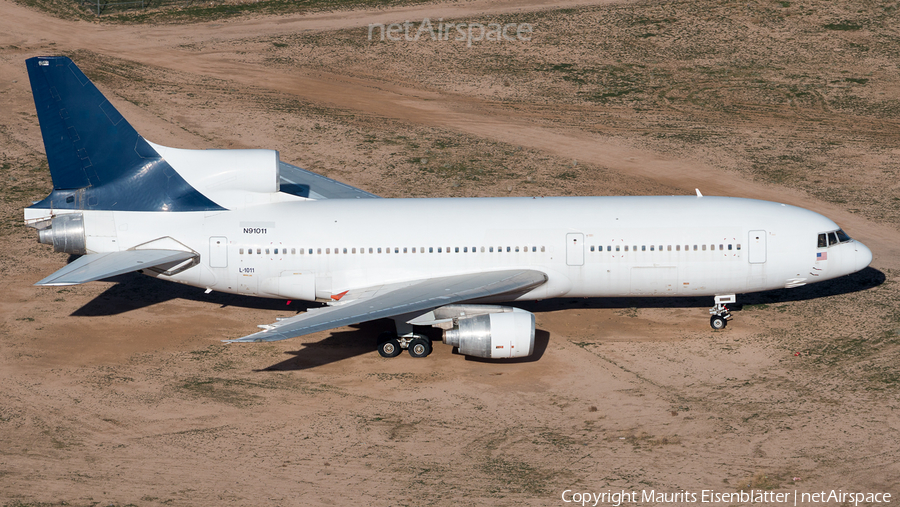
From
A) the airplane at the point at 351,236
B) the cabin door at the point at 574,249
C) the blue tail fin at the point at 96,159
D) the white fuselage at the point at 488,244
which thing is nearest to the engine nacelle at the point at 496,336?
the airplane at the point at 351,236

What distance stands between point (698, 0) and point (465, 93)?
25.8 m

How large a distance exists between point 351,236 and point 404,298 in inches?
155

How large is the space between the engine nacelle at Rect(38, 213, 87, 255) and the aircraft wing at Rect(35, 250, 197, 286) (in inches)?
27.2

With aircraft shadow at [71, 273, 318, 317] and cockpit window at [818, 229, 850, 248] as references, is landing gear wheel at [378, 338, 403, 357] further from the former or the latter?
cockpit window at [818, 229, 850, 248]

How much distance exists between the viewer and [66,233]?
35.2m

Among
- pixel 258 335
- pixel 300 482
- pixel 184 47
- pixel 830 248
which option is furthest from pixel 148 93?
pixel 830 248

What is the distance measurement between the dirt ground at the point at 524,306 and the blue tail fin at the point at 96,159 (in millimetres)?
5947

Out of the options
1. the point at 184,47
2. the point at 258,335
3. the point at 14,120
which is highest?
the point at 184,47

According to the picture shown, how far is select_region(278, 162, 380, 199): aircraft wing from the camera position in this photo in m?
40.7

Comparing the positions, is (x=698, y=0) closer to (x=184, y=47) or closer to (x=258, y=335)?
(x=184, y=47)

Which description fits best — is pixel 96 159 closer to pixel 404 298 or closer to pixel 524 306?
pixel 404 298

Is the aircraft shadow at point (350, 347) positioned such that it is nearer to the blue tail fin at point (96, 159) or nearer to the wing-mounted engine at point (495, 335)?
the wing-mounted engine at point (495, 335)

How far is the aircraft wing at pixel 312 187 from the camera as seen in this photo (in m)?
40.7

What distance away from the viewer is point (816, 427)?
101ft
